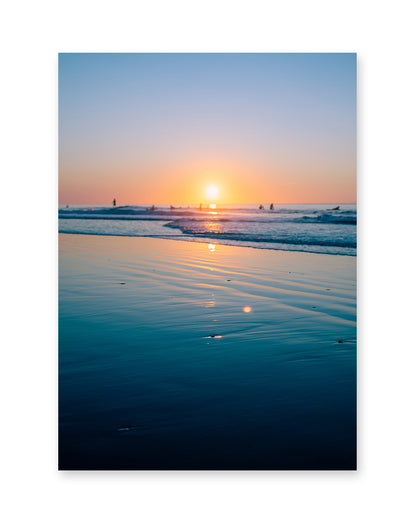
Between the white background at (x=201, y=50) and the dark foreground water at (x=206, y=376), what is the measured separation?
1.12 feet

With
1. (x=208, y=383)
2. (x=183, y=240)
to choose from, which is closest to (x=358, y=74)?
(x=208, y=383)

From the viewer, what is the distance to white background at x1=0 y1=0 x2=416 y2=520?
11.6 feet

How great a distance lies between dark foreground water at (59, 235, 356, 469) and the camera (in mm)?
2746

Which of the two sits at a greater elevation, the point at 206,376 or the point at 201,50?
the point at 201,50

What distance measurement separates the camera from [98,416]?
9.51 ft

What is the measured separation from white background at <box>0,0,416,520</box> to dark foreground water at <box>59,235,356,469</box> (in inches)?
13.5

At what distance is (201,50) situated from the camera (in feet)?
12.7

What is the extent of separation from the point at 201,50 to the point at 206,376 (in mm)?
2630

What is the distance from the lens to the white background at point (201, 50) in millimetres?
3533

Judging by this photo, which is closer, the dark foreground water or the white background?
the dark foreground water

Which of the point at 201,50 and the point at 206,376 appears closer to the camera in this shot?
the point at 206,376

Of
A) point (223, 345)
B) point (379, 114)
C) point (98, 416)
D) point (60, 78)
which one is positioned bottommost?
point (98, 416)
